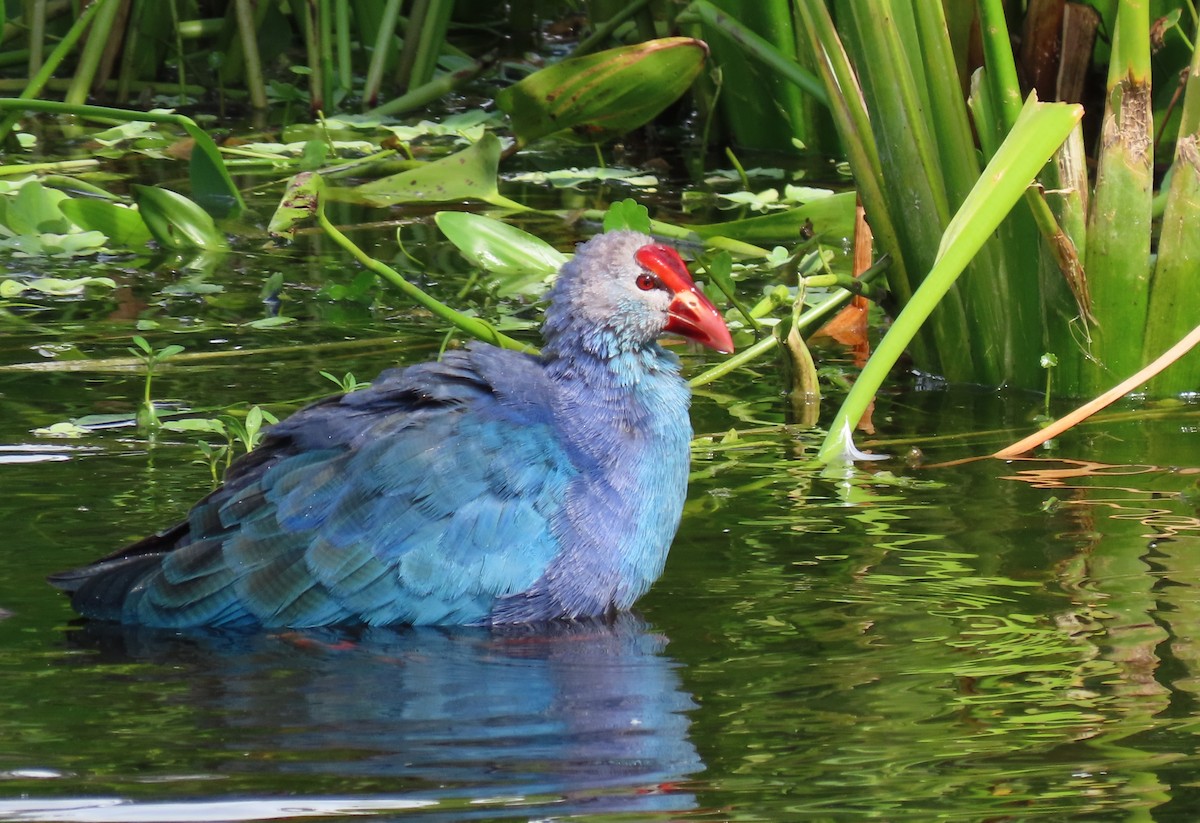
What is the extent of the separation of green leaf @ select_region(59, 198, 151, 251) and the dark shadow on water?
2.68 meters

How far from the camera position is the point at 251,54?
25.0ft

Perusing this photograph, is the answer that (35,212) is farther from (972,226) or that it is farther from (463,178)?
(972,226)

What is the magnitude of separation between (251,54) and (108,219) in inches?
92.3

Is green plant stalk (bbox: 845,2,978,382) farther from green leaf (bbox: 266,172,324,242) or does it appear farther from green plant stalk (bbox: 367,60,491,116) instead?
green plant stalk (bbox: 367,60,491,116)

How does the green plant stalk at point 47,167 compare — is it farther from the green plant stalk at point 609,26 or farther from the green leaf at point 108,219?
the green plant stalk at point 609,26

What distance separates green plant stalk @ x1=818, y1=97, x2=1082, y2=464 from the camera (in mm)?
3455

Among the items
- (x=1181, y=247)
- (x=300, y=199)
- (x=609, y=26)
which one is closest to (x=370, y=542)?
(x=300, y=199)

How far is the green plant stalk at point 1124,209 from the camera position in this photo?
3.85 meters

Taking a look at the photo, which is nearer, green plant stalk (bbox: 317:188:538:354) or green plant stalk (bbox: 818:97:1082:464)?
green plant stalk (bbox: 818:97:1082:464)

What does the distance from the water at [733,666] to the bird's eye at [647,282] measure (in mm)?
518

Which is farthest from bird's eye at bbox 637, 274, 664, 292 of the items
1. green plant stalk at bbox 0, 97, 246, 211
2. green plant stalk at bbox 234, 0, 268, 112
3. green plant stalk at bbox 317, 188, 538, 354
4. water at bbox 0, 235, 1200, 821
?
green plant stalk at bbox 234, 0, 268, 112

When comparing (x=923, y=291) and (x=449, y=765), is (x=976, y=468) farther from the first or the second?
(x=449, y=765)

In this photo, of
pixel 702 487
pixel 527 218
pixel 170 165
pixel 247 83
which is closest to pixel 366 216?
pixel 527 218

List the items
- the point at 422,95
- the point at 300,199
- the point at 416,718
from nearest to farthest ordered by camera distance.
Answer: the point at 416,718 → the point at 300,199 → the point at 422,95
